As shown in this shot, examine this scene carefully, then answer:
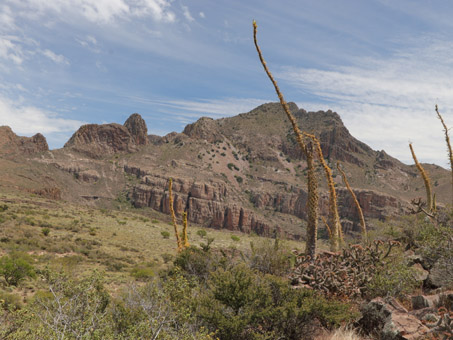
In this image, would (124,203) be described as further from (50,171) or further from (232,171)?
(232,171)

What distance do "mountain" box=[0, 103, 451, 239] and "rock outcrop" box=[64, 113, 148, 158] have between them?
373mm

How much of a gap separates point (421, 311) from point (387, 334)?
1.26m

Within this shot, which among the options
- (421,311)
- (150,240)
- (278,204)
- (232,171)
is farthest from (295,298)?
(232,171)

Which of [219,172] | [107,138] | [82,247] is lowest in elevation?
[82,247]

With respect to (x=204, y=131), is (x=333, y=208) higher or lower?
lower

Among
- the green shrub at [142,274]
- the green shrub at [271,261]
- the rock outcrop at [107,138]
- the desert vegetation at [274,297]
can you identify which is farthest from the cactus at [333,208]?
the rock outcrop at [107,138]

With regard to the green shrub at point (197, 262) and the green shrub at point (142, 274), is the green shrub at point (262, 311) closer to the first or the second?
the green shrub at point (197, 262)

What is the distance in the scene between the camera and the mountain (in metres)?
87.3

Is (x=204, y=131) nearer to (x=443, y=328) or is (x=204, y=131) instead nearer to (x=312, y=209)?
(x=312, y=209)

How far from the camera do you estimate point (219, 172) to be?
11262 centimetres

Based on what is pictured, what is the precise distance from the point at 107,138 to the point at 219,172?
4566 centimetres

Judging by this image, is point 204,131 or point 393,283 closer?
point 393,283

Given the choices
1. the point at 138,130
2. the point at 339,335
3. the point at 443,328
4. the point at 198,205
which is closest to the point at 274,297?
the point at 339,335

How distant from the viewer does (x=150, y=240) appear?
34.5 meters
